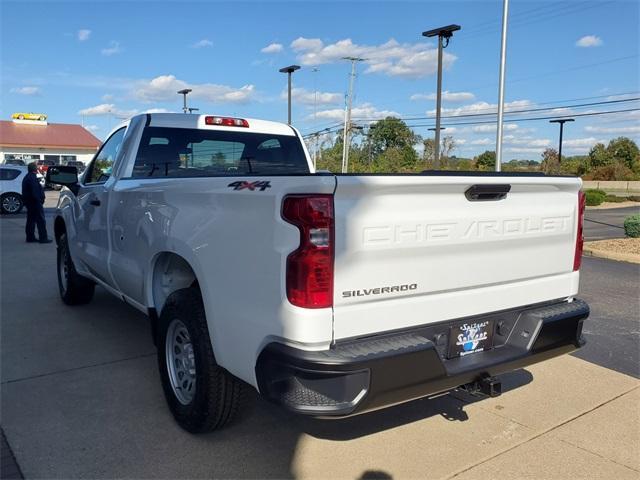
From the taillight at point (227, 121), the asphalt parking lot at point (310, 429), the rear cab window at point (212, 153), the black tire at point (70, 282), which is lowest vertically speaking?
the asphalt parking lot at point (310, 429)

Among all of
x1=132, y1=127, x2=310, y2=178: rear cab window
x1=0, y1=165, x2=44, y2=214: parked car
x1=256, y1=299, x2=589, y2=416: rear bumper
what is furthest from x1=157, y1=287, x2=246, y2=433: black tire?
x1=0, y1=165, x2=44, y2=214: parked car

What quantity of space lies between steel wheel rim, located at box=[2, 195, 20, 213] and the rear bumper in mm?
20089

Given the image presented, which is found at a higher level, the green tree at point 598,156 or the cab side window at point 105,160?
the green tree at point 598,156

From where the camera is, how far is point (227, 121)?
5.11 meters

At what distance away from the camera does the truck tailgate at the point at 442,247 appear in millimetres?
2523

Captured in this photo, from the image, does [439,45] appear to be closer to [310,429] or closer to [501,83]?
[501,83]

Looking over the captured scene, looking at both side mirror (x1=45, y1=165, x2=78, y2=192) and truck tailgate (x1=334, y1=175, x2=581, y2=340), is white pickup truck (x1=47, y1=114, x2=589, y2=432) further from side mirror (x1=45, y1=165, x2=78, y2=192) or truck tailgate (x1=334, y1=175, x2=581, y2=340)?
side mirror (x1=45, y1=165, x2=78, y2=192)

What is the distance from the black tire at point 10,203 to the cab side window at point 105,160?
53.0 feet

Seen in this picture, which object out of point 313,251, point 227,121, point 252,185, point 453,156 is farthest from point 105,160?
point 453,156

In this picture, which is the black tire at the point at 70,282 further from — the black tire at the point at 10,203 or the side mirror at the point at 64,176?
the black tire at the point at 10,203

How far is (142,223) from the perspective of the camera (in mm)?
3979

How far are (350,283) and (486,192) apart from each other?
0.96 metres

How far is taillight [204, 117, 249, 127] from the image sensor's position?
16.5 feet

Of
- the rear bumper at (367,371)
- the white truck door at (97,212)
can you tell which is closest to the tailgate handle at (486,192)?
the rear bumper at (367,371)
